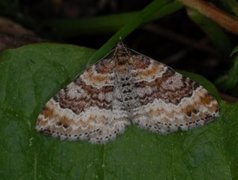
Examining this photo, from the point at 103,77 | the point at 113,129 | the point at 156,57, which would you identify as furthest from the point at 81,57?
the point at 156,57

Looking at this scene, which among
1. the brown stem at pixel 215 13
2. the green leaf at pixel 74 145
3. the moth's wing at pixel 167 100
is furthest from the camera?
the brown stem at pixel 215 13

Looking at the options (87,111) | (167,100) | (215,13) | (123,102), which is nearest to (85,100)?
(87,111)

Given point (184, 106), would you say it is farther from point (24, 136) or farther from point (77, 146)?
point (24, 136)

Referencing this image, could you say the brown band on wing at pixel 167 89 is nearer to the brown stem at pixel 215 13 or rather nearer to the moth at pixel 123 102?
the moth at pixel 123 102

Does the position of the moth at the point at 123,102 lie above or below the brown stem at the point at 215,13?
below

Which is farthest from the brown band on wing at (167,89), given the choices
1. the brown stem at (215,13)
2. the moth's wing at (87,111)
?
the brown stem at (215,13)

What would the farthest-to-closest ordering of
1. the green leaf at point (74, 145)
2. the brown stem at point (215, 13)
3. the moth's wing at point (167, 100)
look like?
the brown stem at point (215, 13)
the moth's wing at point (167, 100)
the green leaf at point (74, 145)

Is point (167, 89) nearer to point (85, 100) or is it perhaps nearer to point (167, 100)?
point (167, 100)

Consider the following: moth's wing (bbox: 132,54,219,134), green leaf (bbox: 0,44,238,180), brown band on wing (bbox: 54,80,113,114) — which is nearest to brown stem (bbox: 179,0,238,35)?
moth's wing (bbox: 132,54,219,134)
